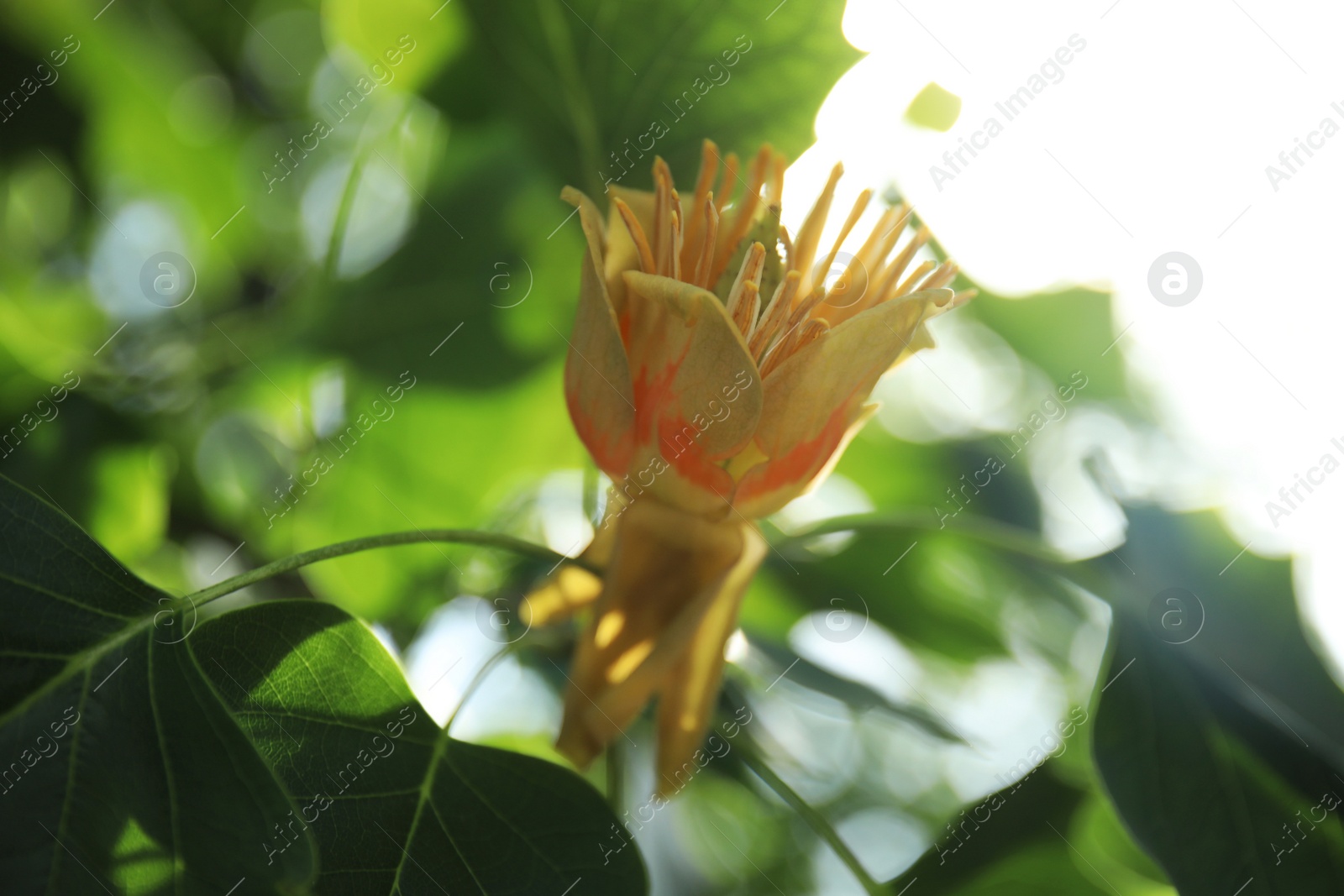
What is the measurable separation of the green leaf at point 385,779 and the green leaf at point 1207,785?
0.37 metres

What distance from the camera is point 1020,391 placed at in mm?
1151

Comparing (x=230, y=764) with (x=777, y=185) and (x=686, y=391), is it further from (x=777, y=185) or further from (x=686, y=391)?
(x=777, y=185)

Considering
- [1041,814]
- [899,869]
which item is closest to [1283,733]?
[1041,814]

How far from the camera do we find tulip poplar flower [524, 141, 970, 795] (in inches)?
20.4

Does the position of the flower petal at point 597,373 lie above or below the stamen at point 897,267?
above

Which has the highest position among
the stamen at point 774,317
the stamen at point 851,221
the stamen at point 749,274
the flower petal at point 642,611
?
the stamen at point 851,221

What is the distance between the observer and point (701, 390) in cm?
52

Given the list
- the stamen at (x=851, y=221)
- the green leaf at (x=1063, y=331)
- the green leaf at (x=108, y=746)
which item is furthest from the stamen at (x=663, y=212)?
the green leaf at (x=1063, y=331)

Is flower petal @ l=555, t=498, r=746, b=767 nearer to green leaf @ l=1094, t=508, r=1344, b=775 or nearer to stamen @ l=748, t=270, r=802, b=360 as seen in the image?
stamen @ l=748, t=270, r=802, b=360

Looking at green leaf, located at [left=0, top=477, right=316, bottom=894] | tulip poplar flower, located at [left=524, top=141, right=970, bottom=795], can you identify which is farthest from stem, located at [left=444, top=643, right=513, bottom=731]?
green leaf, located at [left=0, top=477, right=316, bottom=894]

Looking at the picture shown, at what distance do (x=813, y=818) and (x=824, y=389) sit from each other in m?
0.37

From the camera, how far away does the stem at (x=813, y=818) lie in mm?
690

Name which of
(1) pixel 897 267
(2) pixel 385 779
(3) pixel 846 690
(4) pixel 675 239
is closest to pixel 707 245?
(4) pixel 675 239

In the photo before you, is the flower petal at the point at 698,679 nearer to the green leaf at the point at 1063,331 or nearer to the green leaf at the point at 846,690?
the green leaf at the point at 846,690
